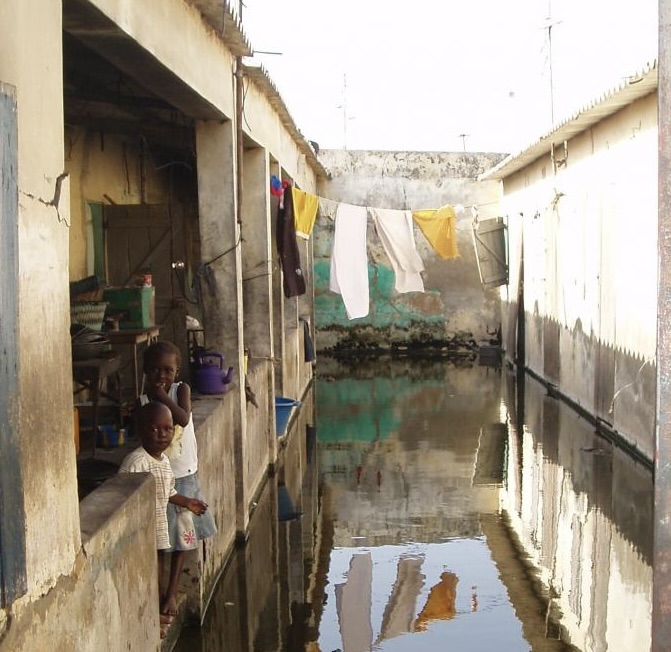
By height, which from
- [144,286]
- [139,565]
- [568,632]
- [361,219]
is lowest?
[568,632]

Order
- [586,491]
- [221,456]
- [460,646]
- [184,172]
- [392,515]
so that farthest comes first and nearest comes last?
[184,172] < [586,491] < [392,515] < [221,456] < [460,646]

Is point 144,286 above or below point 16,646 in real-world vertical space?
above

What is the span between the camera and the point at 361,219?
1352cm

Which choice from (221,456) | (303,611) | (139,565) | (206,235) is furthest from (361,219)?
(139,565)

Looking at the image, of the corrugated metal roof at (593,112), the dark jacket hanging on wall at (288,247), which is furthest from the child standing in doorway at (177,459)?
the dark jacket hanging on wall at (288,247)

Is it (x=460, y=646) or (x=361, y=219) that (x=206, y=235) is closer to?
(x=460, y=646)

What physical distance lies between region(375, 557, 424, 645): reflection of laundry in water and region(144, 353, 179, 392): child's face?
1.85 metres

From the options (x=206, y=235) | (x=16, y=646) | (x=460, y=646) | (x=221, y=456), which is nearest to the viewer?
(x=16, y=646)

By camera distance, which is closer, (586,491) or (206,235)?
(206,235)

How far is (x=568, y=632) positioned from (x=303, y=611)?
5.01ft

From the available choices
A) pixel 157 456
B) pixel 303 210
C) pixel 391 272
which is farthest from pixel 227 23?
pixel 391 272

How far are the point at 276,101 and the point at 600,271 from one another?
172 inches

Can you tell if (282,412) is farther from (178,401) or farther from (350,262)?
(178,401)

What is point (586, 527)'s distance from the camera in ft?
23.2
